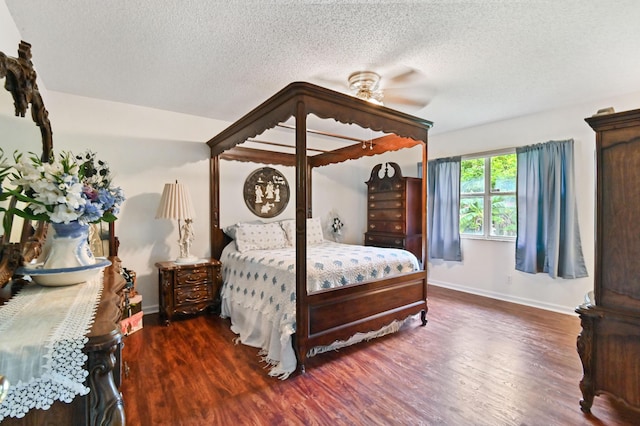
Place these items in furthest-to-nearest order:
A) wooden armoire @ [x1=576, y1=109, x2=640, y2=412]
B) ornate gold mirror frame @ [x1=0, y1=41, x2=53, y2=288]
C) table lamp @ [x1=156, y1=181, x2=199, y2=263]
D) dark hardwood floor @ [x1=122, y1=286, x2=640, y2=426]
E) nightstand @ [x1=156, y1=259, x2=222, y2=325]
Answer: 1. table lamp @ [x1=156, y1=181, x2=199, y2=263]
2. nightstand @ [x1=156, y1=259, x2=222, y2=325]
3. dark hardwood floor @ [x1=122, y1=286, x2=640, y2=426]
4. wooden armoire @ [x1=576, y1=109, x2=640, y2=412]
5. ornate gold mirror frame @ [x1=0, y1=41, x2=53, y2=288]

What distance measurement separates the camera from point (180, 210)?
11.0 ft

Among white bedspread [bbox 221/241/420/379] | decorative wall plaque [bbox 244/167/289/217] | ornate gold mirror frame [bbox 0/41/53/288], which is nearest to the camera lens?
ornate gold mirror frame [bbox 0/41/53/288]

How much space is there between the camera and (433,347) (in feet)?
8.95

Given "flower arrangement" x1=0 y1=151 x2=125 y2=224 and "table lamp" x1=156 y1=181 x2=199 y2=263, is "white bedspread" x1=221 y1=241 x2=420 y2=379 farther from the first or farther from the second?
"flower arrangement" x1=0 y1=151 x2=125 y2=224

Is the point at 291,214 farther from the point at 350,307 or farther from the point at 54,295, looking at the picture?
the point at 54,295

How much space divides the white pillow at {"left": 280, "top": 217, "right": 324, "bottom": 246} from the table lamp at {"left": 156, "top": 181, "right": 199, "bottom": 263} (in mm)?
1241

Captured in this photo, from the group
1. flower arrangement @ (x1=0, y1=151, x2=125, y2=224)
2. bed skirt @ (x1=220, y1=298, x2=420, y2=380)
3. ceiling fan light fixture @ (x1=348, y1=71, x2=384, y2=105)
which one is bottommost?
bed skirt @ (x1=220, y1=298, x2=420, y2=380)

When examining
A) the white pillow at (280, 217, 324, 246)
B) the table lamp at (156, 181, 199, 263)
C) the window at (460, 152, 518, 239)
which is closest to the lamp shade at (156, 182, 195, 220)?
the table lamp at (156, 181, 199, 263)

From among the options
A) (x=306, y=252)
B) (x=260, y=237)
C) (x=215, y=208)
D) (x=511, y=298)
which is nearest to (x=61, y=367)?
(x=306, y=252)

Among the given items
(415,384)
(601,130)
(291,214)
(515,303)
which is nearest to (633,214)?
(601,130)

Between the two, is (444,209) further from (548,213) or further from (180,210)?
(180,210)

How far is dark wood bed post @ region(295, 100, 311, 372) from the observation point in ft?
7.48

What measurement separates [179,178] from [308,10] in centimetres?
272

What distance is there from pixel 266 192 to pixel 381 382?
305cm
